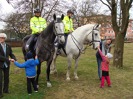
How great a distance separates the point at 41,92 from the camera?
673 cm

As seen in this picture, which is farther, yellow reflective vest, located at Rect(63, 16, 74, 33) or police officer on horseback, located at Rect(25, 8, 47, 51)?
yellow reflective vest, located at Rect(63, 16, 74, 33)

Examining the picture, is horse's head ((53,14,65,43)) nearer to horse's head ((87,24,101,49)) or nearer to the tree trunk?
horse's head ((87,24,101,49))

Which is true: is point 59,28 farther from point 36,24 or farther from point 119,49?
point 119,49

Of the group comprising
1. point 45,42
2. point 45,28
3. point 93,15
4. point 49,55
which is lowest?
point 49,55

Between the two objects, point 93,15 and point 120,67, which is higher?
point 93,15

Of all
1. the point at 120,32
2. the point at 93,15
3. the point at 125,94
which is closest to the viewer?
the point at 125,94

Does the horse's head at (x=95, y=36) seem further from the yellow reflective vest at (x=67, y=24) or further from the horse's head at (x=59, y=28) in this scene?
the horse's head at (x=59, y=28)

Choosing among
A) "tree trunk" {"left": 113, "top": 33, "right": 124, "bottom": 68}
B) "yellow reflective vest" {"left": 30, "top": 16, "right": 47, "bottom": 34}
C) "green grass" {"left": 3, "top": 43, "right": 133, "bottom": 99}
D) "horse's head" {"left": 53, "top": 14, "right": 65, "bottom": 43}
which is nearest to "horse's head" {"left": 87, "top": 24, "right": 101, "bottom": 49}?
"horse's head" {"left": 53, "top": 14, "right": 65, "bottom": 43}

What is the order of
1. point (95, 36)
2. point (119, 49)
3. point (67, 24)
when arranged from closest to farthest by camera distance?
point (95, 36)
point (67, 24)
point (119, 49)

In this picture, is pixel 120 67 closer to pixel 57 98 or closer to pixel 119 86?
pixel 119 86

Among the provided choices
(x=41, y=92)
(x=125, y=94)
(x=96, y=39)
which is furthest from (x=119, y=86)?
(x=41, y=92)

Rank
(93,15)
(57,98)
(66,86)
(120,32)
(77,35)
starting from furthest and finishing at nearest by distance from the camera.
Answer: (93,15) < (120,32) < (77,35) < (66,86) < (57,98)

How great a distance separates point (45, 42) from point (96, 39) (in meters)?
2.00

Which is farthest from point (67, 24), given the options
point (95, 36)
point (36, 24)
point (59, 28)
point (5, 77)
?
point (5, 77)
